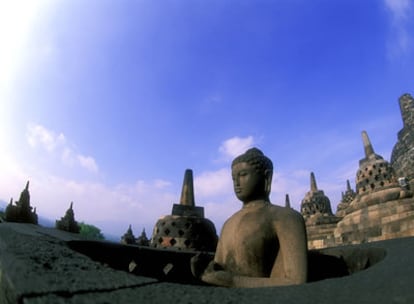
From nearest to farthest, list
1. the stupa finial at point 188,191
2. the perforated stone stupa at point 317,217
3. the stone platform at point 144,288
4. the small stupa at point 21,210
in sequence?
the stone platform at point 144,288
the stupa finial at point 188,191
the perforated stone stupa at point 317,217
the small stupa at point 21,210

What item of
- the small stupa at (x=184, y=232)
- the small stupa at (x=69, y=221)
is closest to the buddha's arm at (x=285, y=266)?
the small stupa at (x=184, y=232)

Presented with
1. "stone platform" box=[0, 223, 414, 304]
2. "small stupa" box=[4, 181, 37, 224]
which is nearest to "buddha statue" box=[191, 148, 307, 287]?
"stone platform" box=[0, 223, 414, 304]

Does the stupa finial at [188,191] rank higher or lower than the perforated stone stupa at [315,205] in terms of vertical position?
lower

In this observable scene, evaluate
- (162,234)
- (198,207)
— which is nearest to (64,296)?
(162,234)

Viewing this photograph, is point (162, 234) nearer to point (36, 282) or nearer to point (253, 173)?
point (253, 173)

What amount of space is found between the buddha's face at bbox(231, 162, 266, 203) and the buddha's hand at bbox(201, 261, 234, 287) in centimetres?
76

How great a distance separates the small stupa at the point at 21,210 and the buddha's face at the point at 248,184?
11.6 meters

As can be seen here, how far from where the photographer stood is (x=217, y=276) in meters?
2.00

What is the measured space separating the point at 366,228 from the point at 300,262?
306 inches

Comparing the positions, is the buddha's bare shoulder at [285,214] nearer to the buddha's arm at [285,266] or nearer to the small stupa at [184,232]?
the buddha's arm at [285,266]

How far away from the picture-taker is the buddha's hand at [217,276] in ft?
6.38

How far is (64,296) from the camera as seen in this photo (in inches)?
35.5

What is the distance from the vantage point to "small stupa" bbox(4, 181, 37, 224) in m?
12.0

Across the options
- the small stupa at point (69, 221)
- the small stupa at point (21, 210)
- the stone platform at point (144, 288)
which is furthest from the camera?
the small stupa at point (69, 221)
